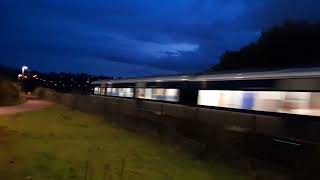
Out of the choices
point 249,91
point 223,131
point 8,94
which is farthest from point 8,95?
point 223,131

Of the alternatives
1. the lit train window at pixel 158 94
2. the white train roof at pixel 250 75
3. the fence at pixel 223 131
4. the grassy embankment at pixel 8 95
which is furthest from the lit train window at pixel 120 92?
the fence at pixel 223 131

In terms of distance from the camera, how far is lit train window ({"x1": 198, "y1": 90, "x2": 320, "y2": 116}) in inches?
747

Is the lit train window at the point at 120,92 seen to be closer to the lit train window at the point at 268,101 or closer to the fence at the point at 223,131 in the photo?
A: the fence at the point at 223,131

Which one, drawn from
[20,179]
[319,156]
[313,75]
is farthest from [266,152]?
[313,75]

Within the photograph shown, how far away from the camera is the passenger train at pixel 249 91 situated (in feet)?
63.7

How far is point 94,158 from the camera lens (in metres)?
15.0

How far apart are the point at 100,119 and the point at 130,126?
Result: 7.56 metres

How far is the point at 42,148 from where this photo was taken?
55.8 feet

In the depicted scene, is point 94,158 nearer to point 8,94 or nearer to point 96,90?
point 8,94

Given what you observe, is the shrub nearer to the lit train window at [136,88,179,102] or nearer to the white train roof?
the lit train window at [136,88,179,102]

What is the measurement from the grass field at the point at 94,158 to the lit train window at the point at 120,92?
2610 centimetres

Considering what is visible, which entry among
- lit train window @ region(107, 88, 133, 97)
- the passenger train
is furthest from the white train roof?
lit train window @ region(107, 88, 133, 97)

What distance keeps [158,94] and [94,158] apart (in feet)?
81.8

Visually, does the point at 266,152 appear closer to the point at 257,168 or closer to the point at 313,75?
the point at 257,168
